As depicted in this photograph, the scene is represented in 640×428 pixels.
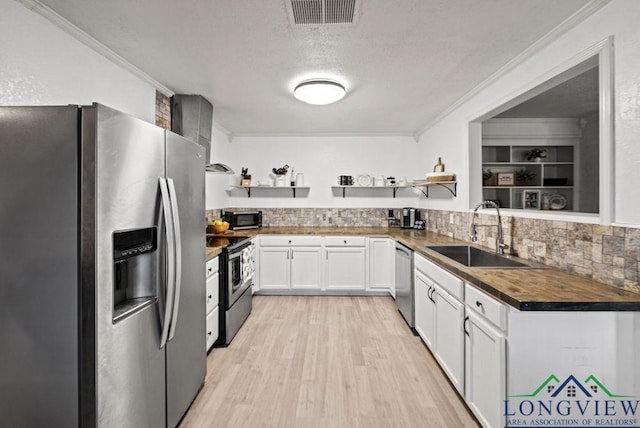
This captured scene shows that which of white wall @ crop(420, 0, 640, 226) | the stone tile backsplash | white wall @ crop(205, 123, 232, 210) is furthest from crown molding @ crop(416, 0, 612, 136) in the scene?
white wall @ crop(205, 123, 232, 210)

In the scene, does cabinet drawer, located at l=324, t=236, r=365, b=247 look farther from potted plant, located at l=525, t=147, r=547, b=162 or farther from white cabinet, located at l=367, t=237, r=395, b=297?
potted plant, located at l=525, t=147, r=547, b=162

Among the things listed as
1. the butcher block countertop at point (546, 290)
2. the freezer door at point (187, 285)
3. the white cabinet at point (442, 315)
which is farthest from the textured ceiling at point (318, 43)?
the white cabinet at point (442, 315)

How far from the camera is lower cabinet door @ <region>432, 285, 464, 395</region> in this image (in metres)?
1.92

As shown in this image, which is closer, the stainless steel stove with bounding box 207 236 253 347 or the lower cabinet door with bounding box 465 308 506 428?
the lower cabinet door with bounding box 465 308 506 428

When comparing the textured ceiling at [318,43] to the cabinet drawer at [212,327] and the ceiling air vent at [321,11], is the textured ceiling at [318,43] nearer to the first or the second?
the ceiling air vent at [321,11]

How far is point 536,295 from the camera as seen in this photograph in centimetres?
137

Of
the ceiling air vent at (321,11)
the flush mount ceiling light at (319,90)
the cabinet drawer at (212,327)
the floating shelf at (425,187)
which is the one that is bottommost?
the cabinet drawer at (212,327)

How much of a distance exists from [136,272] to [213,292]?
1207mm

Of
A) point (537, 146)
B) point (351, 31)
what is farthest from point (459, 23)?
point (537, 146)

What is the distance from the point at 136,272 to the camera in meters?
1.46

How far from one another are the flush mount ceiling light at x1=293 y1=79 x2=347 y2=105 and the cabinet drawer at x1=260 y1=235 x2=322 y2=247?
196 cm

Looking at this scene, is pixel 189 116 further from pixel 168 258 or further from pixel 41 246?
pixel 41 246

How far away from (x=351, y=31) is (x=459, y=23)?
0.65 metres

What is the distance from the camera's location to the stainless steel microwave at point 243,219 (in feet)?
14.1
